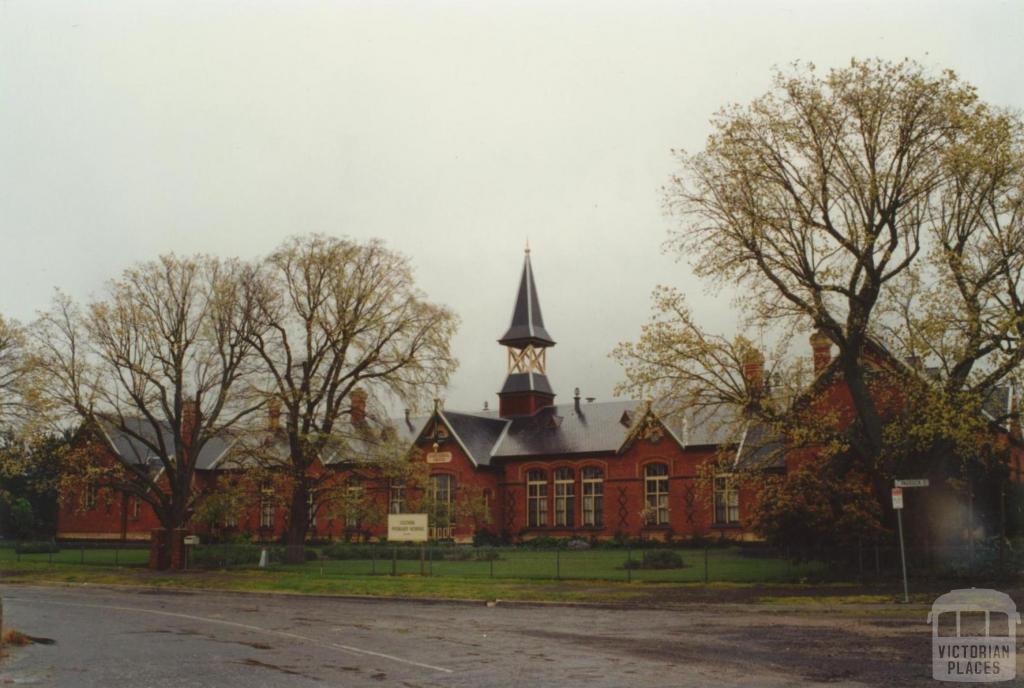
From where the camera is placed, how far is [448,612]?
75.6 ft

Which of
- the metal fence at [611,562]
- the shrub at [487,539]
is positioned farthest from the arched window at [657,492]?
the shrub at [487,539]

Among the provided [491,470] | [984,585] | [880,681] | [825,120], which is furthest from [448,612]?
[491,470]

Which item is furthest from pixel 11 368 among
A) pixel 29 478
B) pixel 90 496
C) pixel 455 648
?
pixel 455 648

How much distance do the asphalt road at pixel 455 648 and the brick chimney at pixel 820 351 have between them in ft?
36.1

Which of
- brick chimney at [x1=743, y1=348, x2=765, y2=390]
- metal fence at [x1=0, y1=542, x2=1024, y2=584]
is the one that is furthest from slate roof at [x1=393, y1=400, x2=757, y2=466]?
brick chimney at [x1=743, y1=348, x2=765, y2=390]

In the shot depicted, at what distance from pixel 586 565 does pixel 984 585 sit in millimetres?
15927

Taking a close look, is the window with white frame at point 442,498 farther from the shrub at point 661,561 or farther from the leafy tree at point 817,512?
the leafy tree at point 817,512

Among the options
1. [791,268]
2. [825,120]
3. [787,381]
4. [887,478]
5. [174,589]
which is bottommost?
[174,589]

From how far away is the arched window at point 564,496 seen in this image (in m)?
57.7

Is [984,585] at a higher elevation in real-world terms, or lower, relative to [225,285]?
lower

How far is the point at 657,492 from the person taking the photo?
54906mm

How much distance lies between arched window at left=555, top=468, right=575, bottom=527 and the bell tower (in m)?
6.96

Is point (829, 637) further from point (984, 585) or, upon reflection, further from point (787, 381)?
point (787, 381)

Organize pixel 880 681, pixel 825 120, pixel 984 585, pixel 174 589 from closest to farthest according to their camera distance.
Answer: pixel 880 681, pixel 984 585, pixel 825 120, pixel 174 589
